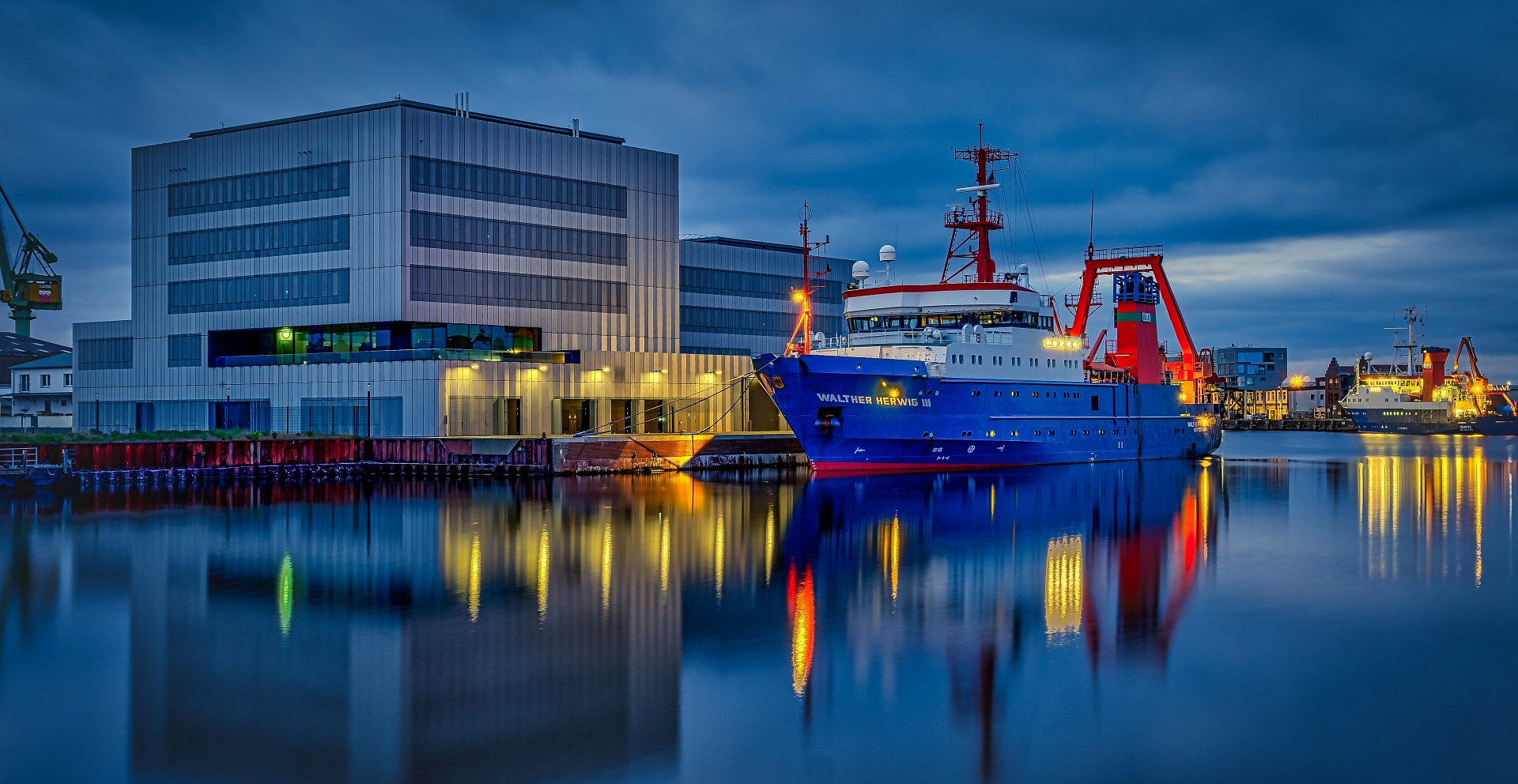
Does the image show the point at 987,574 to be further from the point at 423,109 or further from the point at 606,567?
the point at 423,109

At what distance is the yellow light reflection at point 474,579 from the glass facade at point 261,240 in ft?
112


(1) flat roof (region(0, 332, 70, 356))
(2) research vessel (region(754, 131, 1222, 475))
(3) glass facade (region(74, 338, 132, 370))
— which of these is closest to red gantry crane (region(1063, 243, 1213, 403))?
(2) research vessel (region(754, 131, 1222, 475))

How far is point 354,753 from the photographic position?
15.1m

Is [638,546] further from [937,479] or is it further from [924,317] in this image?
[924,317]

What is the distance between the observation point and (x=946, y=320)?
5862 centimetres

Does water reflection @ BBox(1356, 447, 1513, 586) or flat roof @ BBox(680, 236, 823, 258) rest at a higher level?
flat roof @ BBox(680, 236, 823, 258)

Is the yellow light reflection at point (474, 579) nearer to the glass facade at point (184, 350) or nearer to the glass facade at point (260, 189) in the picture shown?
the glass facade at point (260, 189)

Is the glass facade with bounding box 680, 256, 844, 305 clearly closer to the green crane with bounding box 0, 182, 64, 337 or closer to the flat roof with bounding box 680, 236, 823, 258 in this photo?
the flat roof with bounding box 680, 236, 823, 258

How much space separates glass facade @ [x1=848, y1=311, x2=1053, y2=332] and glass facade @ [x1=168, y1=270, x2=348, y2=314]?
2793cm

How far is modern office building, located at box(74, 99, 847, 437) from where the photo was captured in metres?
61.3

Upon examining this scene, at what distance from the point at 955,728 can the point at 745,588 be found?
1086 centimetres

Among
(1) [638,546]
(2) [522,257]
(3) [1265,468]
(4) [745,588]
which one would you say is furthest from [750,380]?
(4) [745,588]

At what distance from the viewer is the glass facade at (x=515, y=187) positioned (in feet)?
204

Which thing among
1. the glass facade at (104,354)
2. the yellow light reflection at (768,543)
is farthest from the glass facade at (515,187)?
the yellow light reflection at (768,543)
